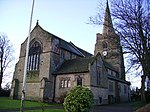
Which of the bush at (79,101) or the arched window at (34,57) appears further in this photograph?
the arched window at (34,57)

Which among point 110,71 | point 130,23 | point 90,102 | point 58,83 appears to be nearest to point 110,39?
point 130,23

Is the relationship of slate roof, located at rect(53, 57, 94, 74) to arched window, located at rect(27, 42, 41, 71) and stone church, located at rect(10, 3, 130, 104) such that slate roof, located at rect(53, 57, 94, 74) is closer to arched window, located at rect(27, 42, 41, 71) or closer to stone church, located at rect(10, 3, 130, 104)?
stone church, located at rect(10, 3, 130, 104)

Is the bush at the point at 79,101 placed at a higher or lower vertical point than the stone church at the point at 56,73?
lower

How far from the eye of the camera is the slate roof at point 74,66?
38.0 meters

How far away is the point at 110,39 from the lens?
25250 millimetres

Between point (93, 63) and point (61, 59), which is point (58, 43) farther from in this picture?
point (93, 63)

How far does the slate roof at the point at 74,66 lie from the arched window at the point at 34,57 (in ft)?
18.5

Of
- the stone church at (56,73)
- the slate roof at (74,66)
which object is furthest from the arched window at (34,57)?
the slate roof at (74,66)

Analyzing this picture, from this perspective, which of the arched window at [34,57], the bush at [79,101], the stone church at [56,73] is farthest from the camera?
the arched window at [34,57]

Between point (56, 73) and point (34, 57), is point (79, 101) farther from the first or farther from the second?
point (34, 57)

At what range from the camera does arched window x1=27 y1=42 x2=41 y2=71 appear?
4353cm

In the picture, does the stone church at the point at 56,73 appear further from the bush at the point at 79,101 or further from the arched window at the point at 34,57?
the bush at the point at 79,101

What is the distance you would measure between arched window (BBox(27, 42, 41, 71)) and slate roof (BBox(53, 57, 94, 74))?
5643mm

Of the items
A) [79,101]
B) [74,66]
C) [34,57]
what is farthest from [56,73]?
[79,101]
